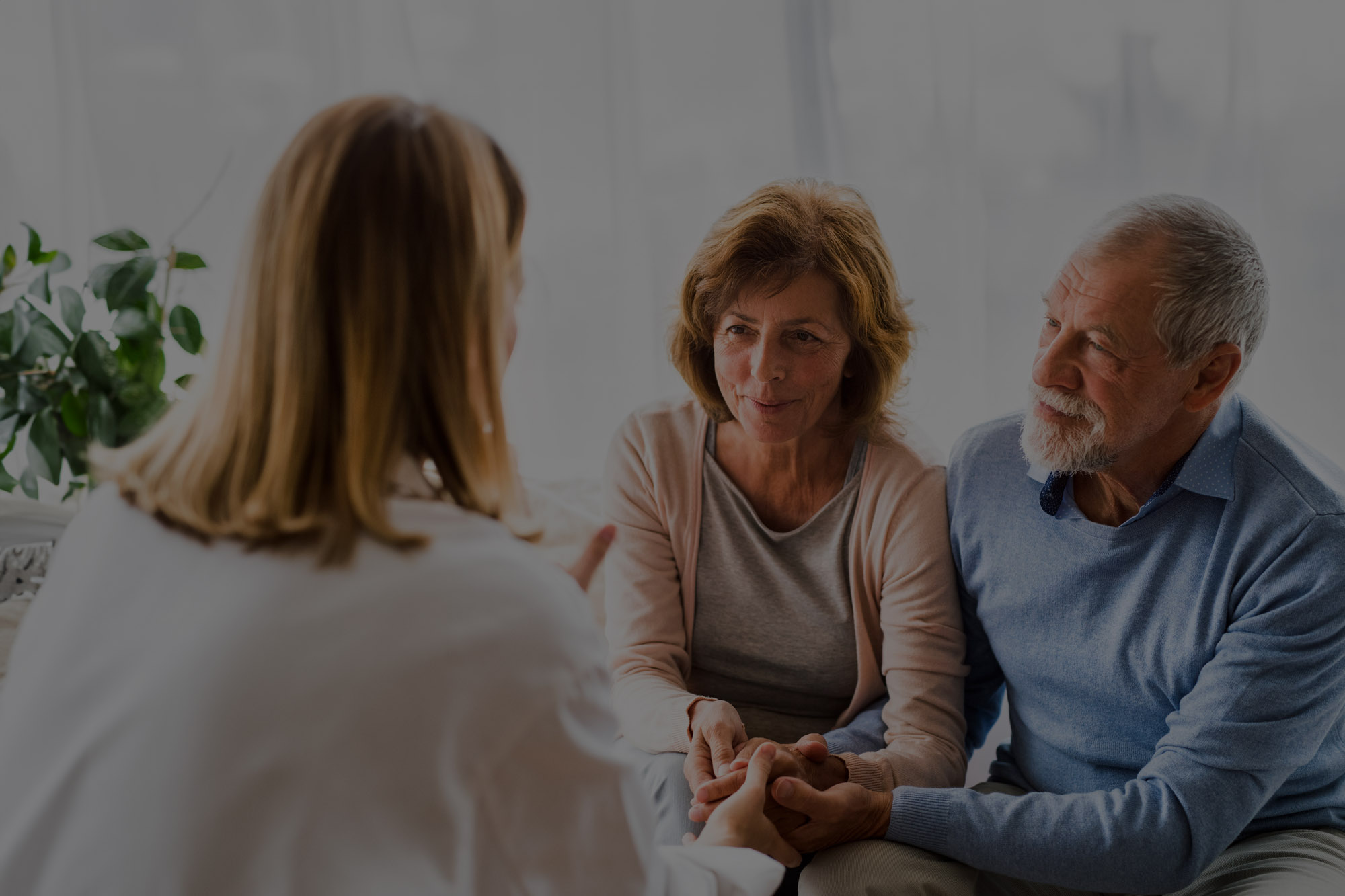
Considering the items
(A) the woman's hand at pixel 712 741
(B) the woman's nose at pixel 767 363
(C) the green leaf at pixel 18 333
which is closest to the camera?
(A) the woman's hand at pixel 712 741

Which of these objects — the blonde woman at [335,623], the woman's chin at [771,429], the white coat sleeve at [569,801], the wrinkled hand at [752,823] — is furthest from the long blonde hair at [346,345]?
the woman's chin at [771,429]

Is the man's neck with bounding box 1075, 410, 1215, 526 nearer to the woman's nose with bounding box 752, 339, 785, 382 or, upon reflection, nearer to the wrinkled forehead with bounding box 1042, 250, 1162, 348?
the wrinkled forehead with bounding box 1042, 250, 1162, 348

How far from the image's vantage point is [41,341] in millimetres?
1886

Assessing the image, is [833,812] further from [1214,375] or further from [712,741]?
[1214,375]

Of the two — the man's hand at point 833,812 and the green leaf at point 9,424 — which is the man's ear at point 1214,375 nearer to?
the man's hand at point 833,812

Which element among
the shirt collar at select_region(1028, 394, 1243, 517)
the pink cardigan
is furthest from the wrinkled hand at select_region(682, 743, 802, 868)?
the shirt collar at select_region(1028, 394, 1243, 517)

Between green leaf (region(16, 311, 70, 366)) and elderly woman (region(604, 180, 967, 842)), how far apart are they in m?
1.05

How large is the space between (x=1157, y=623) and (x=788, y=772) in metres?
0.52

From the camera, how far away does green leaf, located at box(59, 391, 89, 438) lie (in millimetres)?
1885

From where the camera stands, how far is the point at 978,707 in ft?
5.57

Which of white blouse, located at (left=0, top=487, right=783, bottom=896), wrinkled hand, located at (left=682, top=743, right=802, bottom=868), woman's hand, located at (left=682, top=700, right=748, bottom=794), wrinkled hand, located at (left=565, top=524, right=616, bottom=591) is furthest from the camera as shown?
Result: woman's hand, located at (left=682, top=700, right=748, bottom=794)

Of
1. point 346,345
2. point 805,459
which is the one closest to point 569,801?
point 346,345

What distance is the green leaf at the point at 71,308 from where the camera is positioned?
1928mm

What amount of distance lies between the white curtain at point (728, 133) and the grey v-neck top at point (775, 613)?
0.86 metres
